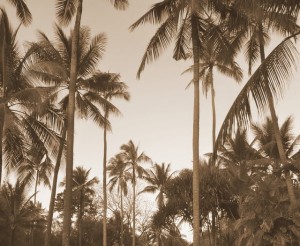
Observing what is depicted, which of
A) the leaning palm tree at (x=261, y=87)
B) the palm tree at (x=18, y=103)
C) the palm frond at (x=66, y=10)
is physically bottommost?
the leaning palm tree at (x=261, y=87)

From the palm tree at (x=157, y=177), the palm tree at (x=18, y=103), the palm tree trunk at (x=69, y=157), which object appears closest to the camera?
the palm tree trunk at (x=69, y=157)

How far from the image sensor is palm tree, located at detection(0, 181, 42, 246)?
2423cm

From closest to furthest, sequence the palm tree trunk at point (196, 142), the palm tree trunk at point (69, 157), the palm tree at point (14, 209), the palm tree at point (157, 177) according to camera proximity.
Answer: the palm tree trunk at point (69, 157) → the palm tree trunk at point (196, 142) → the palm tree at point (14, 209) → the palm tree at point (157, 177)

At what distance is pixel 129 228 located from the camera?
40.2 meters

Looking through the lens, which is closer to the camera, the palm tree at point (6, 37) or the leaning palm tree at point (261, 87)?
the leaning palm tree at point (261, 87)

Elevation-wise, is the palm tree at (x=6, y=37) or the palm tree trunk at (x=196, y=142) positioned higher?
the palm tree at (x=6, y=37)

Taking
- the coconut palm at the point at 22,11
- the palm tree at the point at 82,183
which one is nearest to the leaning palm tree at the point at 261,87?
the coconut palm at the point at 22,11

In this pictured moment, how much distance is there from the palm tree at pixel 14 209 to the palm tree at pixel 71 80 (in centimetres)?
1322

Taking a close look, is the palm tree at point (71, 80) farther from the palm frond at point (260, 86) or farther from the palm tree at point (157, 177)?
the palm tree at point (157, 177)

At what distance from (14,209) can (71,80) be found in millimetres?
15070

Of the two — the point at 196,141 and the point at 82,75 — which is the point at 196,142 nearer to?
the point at 196,141

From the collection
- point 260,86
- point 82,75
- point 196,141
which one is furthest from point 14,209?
point 260,86

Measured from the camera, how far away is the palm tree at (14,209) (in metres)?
24.2

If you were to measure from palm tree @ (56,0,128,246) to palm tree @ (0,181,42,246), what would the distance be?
13225 millimetres
